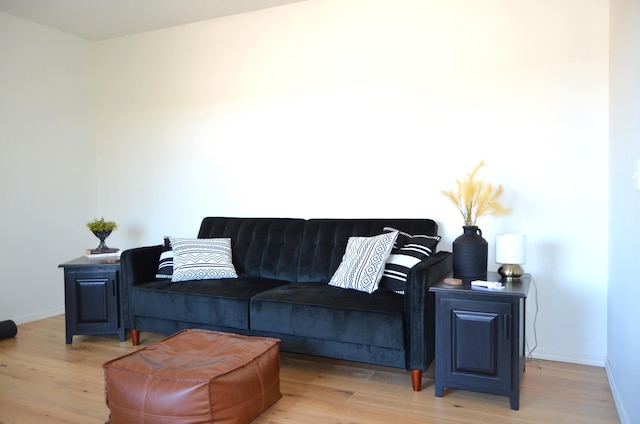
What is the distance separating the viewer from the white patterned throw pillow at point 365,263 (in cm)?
290

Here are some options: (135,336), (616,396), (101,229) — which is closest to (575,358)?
(616,396)

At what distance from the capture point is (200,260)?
3484 mm

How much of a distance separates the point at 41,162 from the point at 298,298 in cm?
294

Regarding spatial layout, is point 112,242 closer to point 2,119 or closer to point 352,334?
point 2,119

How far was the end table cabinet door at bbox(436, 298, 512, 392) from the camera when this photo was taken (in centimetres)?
239

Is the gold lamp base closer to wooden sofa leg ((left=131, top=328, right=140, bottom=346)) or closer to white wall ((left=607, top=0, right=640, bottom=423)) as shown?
white wall ((left=607, top=0, right=640, bottom=423))

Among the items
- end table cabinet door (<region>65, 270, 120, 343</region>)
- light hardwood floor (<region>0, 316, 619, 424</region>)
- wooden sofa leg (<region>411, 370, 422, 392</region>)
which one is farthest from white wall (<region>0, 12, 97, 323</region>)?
wooden sofa leg (<region>411, 370, 422, 392</region>)

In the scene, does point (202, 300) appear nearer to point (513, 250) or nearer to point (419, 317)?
point (419, 317)

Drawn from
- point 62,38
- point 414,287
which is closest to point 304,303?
point 414,287

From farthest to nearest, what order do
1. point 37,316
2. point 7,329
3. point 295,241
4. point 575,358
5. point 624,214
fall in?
point 37,316 < point 7,329 < point 295,241 < point 575,358 < point 624,214

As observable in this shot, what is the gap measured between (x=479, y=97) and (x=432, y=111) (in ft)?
1.05

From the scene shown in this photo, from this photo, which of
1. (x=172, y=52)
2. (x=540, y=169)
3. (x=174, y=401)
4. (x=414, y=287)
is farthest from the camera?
(x=172, y=52)

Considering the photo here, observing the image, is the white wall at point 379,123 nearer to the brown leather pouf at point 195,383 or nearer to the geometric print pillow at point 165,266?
the geometric print pillow at point 165,266

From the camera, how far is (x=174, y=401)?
81.9 inches
